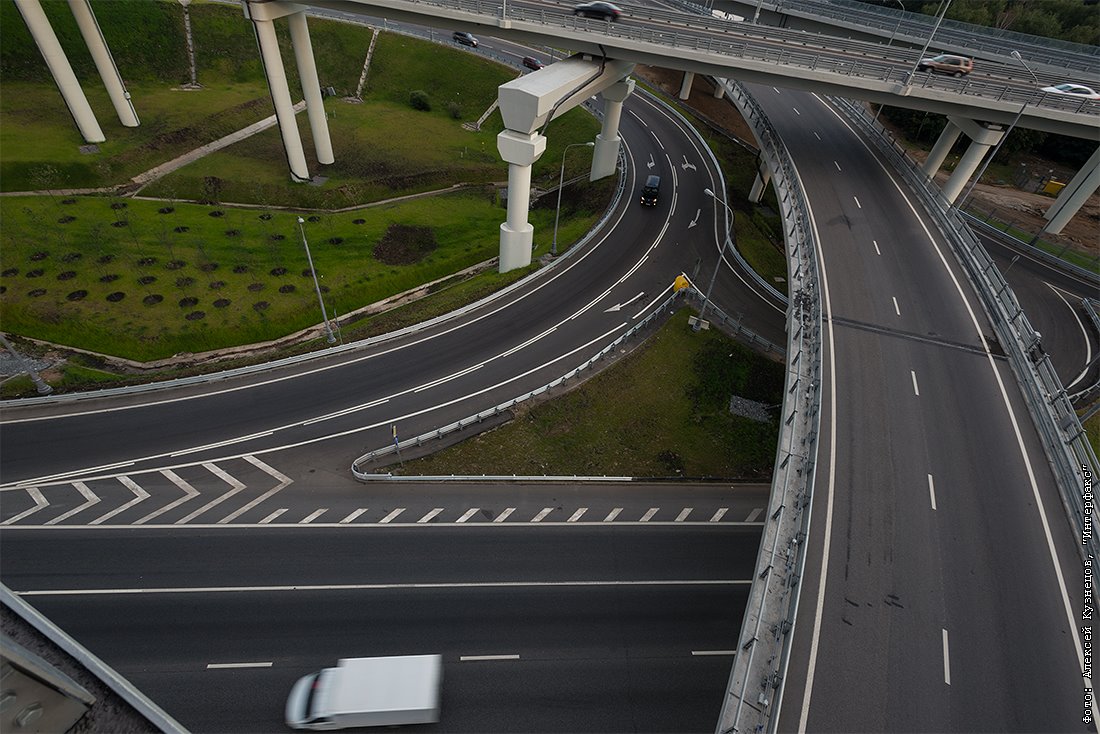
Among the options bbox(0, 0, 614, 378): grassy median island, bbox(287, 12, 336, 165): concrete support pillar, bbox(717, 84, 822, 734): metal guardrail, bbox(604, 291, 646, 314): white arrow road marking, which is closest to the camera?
bbox(717, 84, 822, 734): metal guardrail

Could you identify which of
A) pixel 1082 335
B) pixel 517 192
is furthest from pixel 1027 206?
pixel 517 192

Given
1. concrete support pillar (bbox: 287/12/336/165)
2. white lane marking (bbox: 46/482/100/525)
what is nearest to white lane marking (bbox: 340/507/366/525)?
white lane marking (bbox: 46/482/100/525)

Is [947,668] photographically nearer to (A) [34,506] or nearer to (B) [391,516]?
(B) [391,516]

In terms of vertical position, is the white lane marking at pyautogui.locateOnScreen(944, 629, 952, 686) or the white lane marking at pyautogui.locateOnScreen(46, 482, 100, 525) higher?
the white lane marking at pyautogui.locateOnScreen(46, 482, 100, 525)

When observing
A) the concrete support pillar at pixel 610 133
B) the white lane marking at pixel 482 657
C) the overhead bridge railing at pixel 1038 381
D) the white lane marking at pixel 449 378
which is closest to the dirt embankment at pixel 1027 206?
the concrete support pillar at pixel 610 133

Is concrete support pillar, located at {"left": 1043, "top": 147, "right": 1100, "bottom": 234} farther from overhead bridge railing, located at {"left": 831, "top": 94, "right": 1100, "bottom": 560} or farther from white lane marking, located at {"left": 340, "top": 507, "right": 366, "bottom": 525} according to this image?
white lane marking, located at {"left": 340, "top": 507, "right": 366, "bottom": 525}
